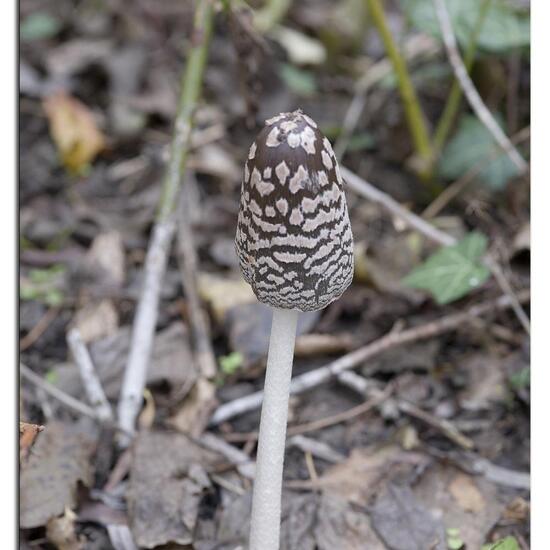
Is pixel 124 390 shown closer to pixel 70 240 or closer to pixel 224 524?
pixel 224 524

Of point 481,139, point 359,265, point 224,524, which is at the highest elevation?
point 481,139

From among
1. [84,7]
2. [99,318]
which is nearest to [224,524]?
[99,318]

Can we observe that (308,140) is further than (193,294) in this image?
No

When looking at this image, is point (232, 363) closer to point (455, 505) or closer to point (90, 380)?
point (90, 380)

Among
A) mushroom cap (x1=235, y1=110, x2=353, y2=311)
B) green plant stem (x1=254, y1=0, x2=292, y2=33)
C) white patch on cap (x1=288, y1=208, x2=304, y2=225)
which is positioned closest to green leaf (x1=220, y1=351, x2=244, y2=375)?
mushroom cap (x1=235, y1=110, x2=353, y2=311)

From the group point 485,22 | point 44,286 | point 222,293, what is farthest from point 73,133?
point 485,22

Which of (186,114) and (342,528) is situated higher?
(186,114)
